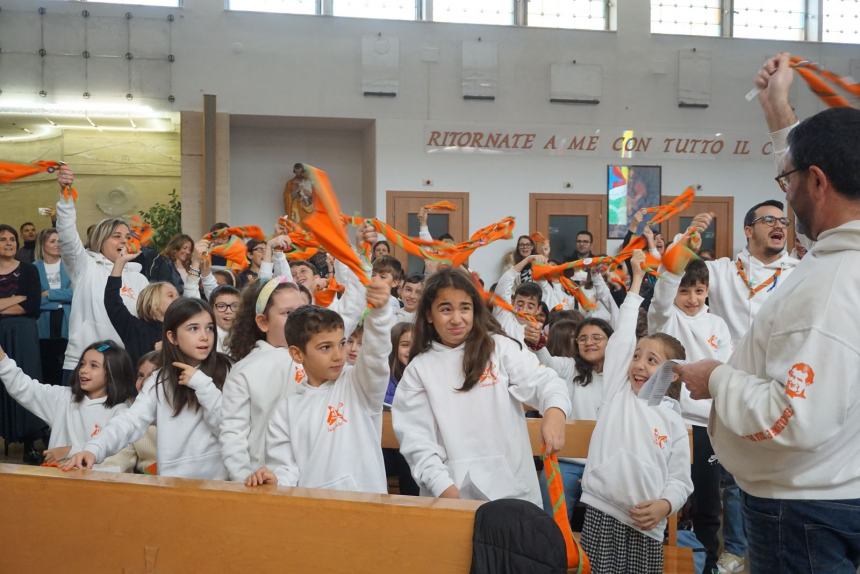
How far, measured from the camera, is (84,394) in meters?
4.16

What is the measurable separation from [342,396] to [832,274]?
1.82 meters

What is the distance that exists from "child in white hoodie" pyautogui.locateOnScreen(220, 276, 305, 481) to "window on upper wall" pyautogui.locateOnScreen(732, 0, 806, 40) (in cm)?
1200

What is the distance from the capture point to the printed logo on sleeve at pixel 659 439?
11.4 ft

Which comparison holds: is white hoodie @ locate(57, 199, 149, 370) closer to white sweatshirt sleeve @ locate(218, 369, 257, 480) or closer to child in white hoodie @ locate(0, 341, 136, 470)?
child in white hoodie @ locate(0, 341, 136, 470)

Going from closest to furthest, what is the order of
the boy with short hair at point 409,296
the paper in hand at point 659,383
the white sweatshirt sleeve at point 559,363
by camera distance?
the paper in hand at point 659,383 → the white sweatshirt sleeve at point 559,363 → the boy with short hair at point 409,296

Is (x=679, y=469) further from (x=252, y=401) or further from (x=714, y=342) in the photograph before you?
(x=252, y=401)

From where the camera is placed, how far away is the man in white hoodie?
1.74m

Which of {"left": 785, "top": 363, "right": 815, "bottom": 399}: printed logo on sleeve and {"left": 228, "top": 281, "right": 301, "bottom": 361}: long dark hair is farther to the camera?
{"left": 228, "top": 281, "right": 301, "bottom": 361}: long dark hair

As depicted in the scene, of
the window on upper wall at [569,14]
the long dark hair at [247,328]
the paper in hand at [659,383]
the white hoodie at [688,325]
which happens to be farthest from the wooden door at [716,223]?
the paper in hand at [659,383]

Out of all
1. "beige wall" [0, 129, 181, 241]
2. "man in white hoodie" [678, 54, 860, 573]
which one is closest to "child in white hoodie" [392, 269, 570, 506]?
"man in white hoodie" [678, 54, 860, 573]

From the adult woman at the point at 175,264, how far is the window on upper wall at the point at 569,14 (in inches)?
304

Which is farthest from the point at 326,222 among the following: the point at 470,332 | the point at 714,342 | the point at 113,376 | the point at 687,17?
the point at 687,17

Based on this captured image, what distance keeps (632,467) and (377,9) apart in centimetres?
1073

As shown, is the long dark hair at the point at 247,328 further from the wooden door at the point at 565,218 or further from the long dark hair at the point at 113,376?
the wooden door at the point at 565,218
